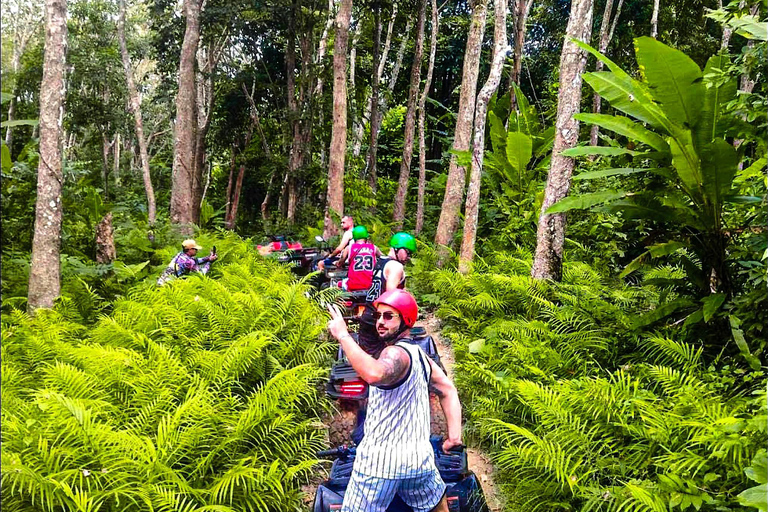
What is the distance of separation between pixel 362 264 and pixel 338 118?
6152 mm

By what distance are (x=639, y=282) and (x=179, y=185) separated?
1005cm

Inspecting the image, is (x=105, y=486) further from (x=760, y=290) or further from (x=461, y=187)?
(x=461, y=187)

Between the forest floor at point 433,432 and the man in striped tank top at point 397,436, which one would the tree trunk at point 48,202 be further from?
the man in striped tank top at point 397,436

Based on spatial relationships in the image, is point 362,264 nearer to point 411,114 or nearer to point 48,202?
point 48,202

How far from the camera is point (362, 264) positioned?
26.2 feet

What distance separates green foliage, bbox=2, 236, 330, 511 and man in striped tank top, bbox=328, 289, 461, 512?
4.59ft

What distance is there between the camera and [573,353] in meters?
6.04

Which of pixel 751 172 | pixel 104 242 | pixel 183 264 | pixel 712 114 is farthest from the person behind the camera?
pixel 104 242

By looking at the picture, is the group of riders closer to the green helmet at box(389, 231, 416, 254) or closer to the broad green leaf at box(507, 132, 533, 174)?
the green helmet at box(389, 231, 416, 254)

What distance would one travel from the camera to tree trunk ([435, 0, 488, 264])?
12000 millimetres

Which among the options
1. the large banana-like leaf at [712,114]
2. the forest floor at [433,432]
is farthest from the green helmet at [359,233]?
the large banana-like leaf at [712,114]

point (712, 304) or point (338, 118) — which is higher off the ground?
point (338, 118)

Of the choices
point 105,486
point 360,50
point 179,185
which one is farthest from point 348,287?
point 360,50

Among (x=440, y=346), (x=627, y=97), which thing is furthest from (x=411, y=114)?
(x=627, y=97)
